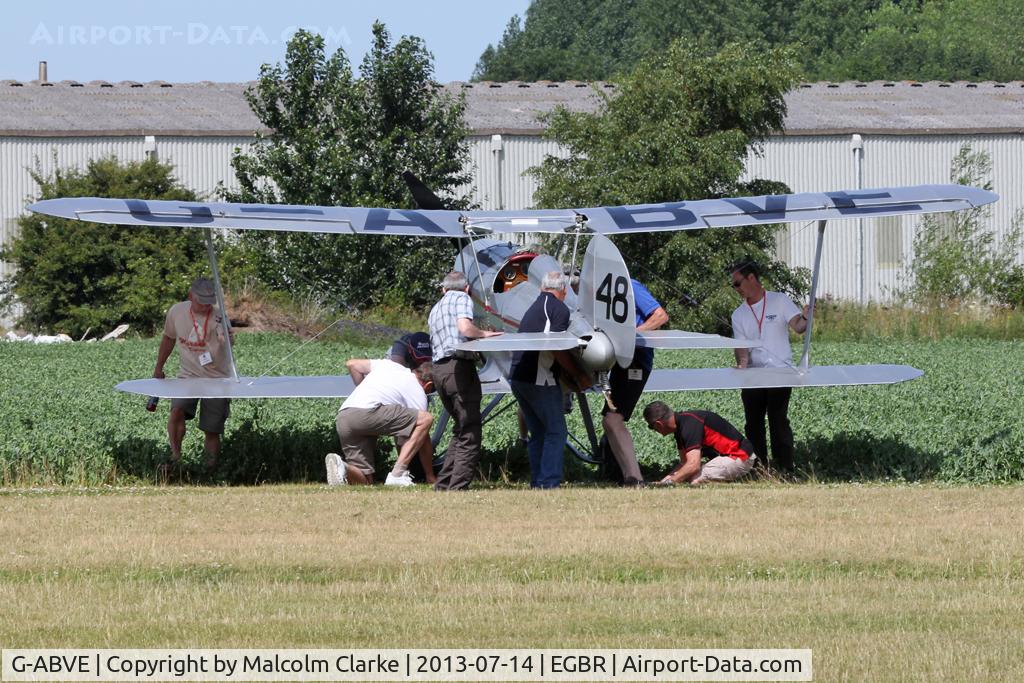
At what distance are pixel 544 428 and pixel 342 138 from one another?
2283 centimetres

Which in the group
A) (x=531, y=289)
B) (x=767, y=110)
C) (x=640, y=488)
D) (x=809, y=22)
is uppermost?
(x=809, y=22)

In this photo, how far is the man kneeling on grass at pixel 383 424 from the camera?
13.6m

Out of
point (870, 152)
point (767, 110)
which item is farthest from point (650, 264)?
point (870, 152)

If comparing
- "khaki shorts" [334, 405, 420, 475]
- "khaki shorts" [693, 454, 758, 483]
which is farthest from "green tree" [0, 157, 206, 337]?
"khaki shorts" [693, 454, 758, 483]

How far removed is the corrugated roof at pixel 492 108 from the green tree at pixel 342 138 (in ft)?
9.52

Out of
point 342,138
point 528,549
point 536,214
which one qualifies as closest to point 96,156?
point 342,138

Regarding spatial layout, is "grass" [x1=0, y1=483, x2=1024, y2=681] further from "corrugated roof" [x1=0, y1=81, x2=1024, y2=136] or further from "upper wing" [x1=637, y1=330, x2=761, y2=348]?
"corrugated roof" [x1=0, y1=81, x2=1024, y2=136]

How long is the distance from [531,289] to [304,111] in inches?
892

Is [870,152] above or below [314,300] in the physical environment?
above

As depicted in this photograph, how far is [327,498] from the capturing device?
1212 cm

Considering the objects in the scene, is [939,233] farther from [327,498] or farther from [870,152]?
[327,498]

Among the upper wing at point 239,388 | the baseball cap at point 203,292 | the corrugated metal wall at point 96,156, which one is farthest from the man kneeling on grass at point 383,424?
the corrugated metal wall at point 96,156

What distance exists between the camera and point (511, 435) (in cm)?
1472

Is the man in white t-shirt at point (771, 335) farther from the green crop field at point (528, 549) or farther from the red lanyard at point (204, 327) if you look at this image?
the red lanyard at point (204, 327)
